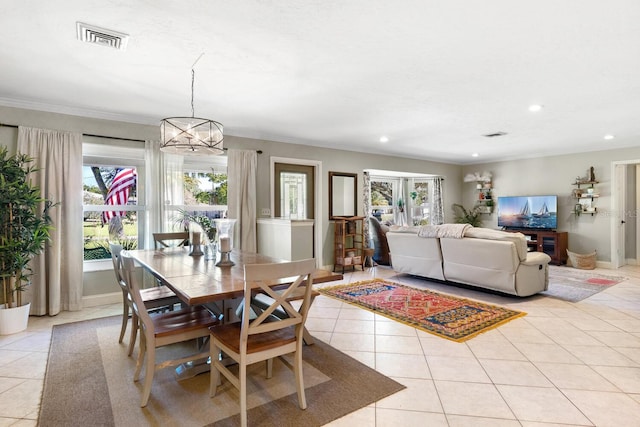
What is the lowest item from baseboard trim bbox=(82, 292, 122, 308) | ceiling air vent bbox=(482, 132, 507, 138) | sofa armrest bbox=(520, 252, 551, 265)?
baseboard trim bbox=(82, 292, 122, 308)

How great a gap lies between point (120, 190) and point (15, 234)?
4.28 feet

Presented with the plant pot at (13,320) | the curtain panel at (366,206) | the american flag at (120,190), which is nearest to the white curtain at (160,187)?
the american flag at (120,190)

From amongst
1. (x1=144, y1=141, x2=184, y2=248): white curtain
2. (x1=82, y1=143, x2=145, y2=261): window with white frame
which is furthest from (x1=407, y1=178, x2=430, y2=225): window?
(x1=82, y1=143, x2=145, y2=261): window with white frame

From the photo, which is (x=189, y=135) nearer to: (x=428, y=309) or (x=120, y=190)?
(x=120, y=190)

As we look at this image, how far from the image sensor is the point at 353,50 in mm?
2568

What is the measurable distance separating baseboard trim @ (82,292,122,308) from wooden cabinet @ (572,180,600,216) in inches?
319

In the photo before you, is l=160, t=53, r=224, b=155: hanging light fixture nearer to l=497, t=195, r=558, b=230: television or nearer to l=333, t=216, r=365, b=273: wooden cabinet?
l=333, t=216, r=365, b=273: wooden cabinet

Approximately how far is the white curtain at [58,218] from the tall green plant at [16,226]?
283 millimetres

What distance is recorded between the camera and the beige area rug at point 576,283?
4.56m

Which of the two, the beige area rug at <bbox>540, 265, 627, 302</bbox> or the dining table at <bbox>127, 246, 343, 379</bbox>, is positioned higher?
the dining table at <bbox>127, 246, 343, 379</bbox>

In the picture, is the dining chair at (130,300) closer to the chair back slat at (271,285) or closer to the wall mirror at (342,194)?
the chair back slat at (271,285)

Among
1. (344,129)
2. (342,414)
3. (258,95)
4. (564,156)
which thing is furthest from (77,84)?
(564,156)

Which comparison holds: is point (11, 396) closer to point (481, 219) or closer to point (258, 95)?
point (258, 95)

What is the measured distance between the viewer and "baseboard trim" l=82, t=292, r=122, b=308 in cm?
413
